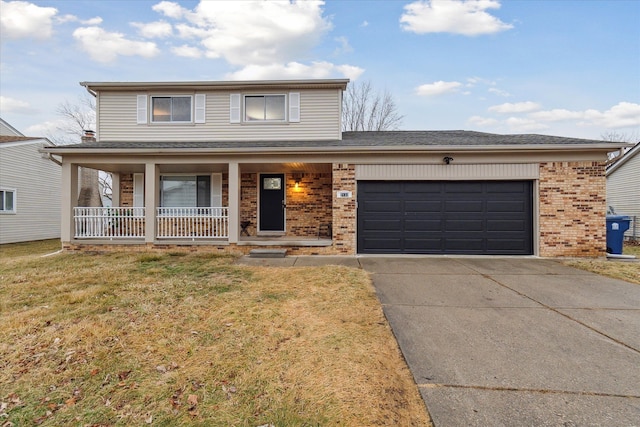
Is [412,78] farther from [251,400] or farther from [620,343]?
[251,400]

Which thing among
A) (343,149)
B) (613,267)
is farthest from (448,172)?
(613,267)

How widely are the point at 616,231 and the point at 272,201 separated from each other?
33.5 ft

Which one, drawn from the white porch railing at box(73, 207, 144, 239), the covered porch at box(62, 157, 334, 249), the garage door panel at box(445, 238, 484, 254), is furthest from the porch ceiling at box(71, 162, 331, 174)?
the garage door panel at box(445, 238, 484, 254)

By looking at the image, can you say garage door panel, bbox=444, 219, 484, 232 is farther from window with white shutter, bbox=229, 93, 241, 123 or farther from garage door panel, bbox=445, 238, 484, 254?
window with white shutter, bbox=229, 93, 241, 123

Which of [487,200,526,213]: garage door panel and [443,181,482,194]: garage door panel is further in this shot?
[443,181,482,194]: garage door panel

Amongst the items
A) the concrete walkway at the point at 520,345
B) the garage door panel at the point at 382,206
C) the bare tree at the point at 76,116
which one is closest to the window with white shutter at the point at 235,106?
the garage door panel at the point at 382,206

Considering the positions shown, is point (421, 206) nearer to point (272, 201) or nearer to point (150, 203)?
point (272, 201)

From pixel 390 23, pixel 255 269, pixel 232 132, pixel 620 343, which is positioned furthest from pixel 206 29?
pixel 620 343

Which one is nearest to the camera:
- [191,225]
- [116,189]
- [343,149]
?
[343,149]

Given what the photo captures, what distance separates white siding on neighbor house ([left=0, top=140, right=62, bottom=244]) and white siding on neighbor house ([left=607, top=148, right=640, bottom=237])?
84.3 feet

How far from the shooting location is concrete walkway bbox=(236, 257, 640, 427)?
2.10 meters

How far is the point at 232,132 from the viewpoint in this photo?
994cm

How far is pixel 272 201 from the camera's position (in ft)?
34.3

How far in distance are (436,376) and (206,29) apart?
52.4 ft
